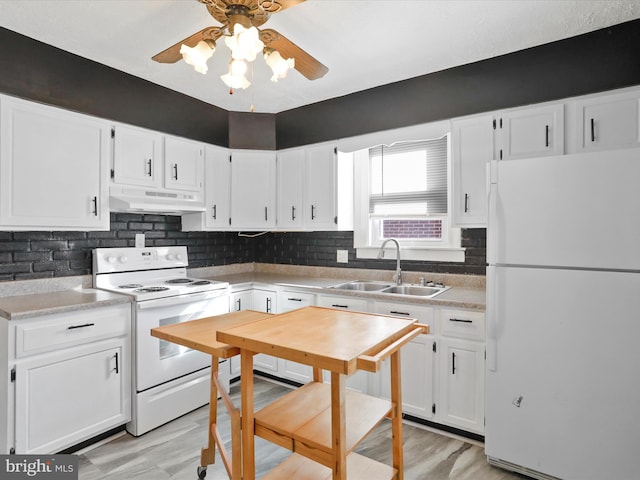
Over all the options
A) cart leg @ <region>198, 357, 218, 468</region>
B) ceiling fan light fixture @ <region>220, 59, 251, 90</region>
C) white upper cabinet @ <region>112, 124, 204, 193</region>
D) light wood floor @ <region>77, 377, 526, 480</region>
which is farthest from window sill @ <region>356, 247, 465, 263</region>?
ceiling fan light fixture @ <region>220, 59, 251, 90</region>

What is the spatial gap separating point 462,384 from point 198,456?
1.70 m

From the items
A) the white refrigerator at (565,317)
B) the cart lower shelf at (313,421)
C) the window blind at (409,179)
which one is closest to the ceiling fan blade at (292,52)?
the white refrigerator at (565,317)

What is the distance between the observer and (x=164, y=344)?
2.65 metres

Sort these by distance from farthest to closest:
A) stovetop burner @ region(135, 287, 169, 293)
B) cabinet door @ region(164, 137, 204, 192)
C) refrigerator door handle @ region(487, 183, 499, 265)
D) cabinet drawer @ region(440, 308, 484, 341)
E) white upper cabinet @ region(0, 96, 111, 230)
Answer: cabinet door @ region(164, 137, 204, 192) → stovetop burner @ region(135, 287, 169, 293) → cabinet drawer @ region(440, 308, 484, 341) → white upper cabinet @ region(0, 96, 111, 230) → refrigerator door handle @ region(487, 183, 499, 265)

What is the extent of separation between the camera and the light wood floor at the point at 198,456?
2072 mm

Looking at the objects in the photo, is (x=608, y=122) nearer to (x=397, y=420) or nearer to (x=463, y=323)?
(x=463, y=323)

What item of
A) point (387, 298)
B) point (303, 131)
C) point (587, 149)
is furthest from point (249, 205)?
point (587, 149)

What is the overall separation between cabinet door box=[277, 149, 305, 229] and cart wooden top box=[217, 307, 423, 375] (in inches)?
75.9

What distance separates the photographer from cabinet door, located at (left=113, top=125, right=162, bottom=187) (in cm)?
273

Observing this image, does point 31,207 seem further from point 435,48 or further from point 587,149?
point 587,149

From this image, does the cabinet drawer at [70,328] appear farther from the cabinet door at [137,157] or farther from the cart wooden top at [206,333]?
the cabinet door at [137,157]

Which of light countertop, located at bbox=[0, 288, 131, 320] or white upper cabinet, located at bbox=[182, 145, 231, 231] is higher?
white upper cabinet, located at bbox=[182, 145, 231, 231]

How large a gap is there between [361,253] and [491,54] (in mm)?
1865

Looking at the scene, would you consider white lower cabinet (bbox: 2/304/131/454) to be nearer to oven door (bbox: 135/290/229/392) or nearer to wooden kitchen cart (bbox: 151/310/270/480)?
oven door (bbox: 135/290/229/392)
